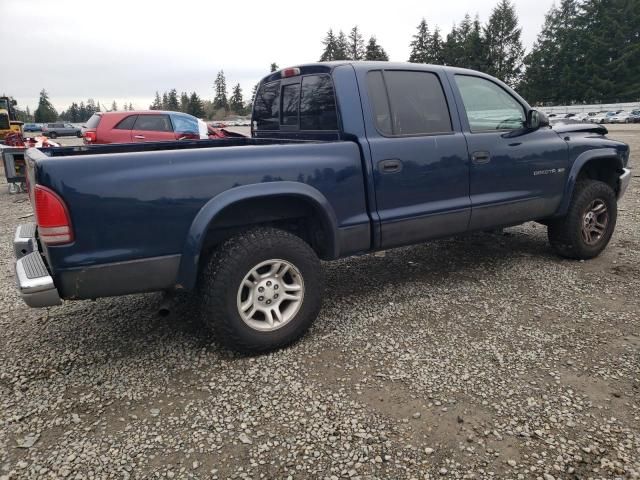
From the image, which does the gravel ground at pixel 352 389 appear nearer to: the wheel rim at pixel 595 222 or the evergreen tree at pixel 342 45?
the wheel rim at pixel 595 222

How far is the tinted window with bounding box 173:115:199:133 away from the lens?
38.3ft

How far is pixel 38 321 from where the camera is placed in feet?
12.2

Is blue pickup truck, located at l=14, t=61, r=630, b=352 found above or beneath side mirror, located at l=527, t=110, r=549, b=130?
beneath

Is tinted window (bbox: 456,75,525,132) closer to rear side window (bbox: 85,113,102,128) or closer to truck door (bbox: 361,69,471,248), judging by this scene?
truck door (bbox: 361,69,471,248)

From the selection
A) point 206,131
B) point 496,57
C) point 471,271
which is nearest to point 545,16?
point 496,57

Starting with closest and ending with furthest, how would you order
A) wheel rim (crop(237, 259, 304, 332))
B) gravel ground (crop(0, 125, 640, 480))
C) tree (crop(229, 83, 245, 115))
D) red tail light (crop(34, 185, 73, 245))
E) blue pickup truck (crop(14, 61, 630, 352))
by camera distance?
gravel ground (crop(0, 125, 640, 480)) → red tail light (crop(34, 185, 73, 245)) → blue pickup truck (crop(14, 61, 630, 352)) → wheel rim (crop(237, 259, 304, 332)) → tree (crop(229, 83, 245, 115))

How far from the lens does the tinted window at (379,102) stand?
11.4ft

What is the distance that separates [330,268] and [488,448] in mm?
2864

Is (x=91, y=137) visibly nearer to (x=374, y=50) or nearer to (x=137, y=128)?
(x=137, y=128)

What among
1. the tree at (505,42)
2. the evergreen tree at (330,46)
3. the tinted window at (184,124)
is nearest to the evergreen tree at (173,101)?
the evergreen tree at (330,46)

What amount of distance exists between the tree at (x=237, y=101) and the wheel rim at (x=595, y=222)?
105 metres

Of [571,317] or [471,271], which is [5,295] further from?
[571,317]

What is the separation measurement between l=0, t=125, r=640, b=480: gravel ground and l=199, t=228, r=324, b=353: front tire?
7.2 inches

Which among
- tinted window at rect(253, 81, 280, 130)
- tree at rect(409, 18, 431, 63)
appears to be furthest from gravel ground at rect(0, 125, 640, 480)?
tree at rect(409, 18, 431, 63)
